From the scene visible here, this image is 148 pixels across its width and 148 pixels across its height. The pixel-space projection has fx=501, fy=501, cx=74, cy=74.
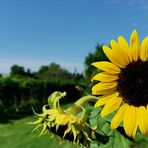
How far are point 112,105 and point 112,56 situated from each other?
0.18 meters

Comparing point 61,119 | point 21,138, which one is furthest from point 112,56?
point 21,138

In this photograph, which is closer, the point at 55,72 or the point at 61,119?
the point at 61,119

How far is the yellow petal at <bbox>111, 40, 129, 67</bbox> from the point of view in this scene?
1.75 meters

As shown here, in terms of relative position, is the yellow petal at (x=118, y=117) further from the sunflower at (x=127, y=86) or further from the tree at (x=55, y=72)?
the tree at (x=55, y=72)

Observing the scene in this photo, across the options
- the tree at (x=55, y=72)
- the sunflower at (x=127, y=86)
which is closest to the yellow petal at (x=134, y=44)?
the sunflower at (x=127, y=86)

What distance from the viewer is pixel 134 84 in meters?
1.78

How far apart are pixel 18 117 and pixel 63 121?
18.8 metres

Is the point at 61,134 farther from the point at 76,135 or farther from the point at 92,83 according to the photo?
the point at 92,83

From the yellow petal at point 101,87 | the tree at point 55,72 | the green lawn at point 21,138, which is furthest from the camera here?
the tree at point 55,72

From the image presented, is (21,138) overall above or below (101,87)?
below

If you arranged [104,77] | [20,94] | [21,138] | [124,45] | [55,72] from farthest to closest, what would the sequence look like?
[55,72]
[20,94]
[21,138]
[104,77]
[124,45]

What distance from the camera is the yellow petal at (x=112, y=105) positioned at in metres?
1.78

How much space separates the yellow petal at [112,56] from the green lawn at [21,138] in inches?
337

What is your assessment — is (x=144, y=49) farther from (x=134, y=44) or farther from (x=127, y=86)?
(x=127, y=86)
